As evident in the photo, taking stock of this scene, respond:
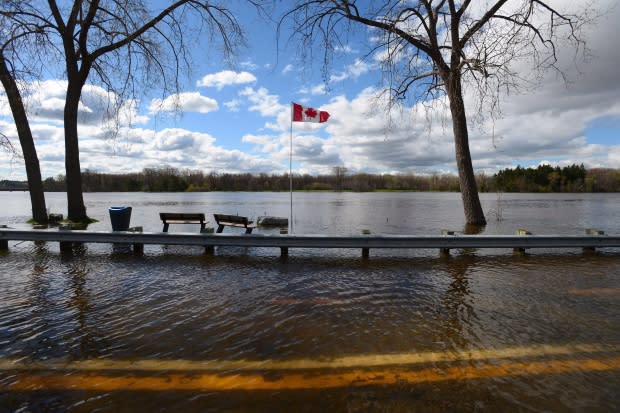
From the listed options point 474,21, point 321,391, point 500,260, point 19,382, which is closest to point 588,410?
point 321,391

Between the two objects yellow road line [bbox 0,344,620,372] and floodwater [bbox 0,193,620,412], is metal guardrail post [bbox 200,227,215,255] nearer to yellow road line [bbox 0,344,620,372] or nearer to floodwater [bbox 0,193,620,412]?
floodwater [bbox 0,193,620,412]

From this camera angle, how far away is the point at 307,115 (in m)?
13.6

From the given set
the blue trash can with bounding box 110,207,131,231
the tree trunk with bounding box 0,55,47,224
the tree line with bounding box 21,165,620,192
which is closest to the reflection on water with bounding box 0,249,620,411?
the blue trash can with bounding box 110,207,131,231

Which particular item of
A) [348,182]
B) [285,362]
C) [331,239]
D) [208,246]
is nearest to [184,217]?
[208,246]

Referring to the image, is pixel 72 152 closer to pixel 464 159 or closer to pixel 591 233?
pixel 464 159

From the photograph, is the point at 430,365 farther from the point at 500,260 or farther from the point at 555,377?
the point at 500,260

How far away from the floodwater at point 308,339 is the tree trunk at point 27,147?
8.79 m

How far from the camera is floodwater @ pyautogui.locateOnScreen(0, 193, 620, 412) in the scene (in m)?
3.08

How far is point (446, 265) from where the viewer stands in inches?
328

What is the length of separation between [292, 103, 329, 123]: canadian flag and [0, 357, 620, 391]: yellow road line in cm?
1124

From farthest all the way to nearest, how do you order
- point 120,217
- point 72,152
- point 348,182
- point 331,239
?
1. point 348,182
2. point 72,152
3. point 120,217
4. point 331,239

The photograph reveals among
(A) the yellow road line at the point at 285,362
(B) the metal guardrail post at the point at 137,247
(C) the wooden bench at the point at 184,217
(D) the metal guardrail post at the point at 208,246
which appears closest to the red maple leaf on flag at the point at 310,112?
(C) the wooden bench at the point at 184,217

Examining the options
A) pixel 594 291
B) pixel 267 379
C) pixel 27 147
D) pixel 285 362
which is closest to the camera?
pixel 267 379

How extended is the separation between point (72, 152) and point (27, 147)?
2.18 m
